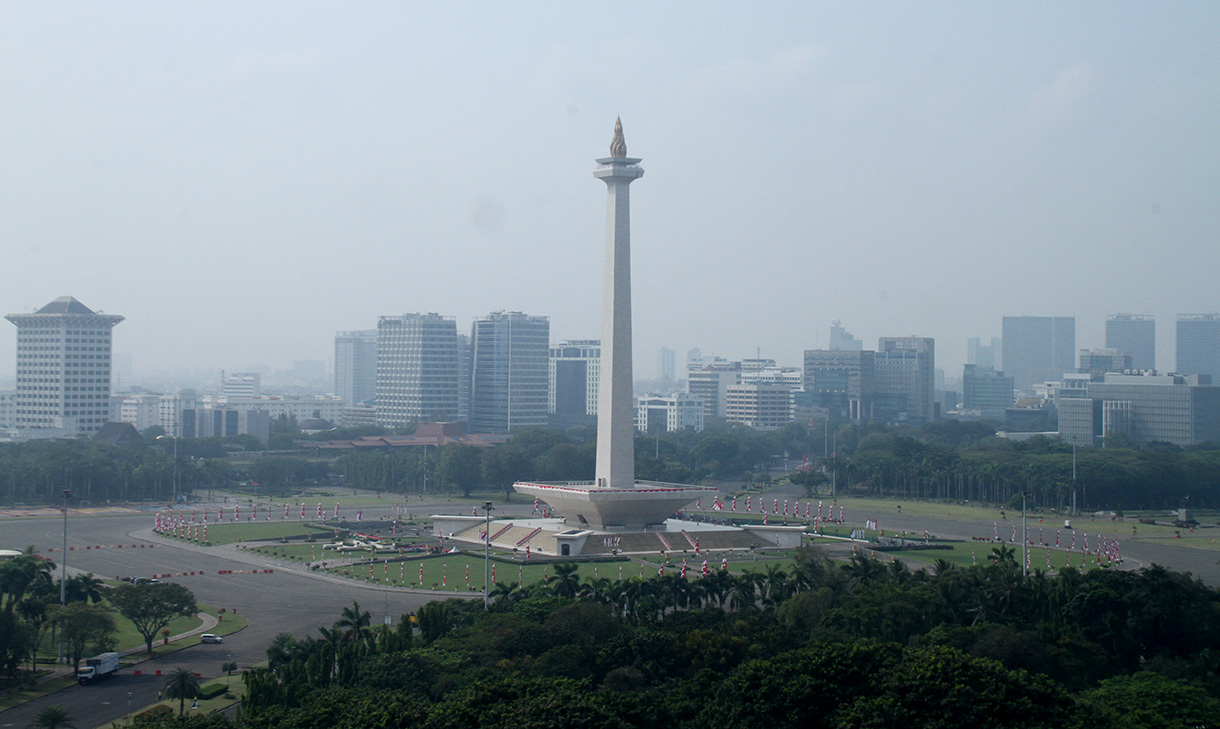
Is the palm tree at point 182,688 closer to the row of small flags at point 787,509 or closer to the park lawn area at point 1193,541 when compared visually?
the row of small flags at point 787,509

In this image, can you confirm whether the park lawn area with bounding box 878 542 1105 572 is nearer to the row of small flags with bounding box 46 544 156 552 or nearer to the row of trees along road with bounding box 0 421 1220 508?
the row of trees along road with bounding box 0 421 1220 508

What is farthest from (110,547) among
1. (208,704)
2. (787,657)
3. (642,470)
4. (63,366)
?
(63,366)

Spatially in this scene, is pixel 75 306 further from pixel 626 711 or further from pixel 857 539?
pixel 626 711

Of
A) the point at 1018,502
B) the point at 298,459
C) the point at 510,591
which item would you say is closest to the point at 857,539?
the point at 1018,502

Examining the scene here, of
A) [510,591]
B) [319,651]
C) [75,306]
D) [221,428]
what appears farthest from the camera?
[221,428]

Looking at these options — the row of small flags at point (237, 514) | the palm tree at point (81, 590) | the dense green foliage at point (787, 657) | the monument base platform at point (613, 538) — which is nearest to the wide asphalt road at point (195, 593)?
the row of small flags at point (237, 514)

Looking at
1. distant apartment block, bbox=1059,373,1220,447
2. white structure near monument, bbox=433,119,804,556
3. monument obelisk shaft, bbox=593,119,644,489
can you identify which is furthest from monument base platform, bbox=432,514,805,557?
distant apartment block, bbox=1059,373,1220,447
